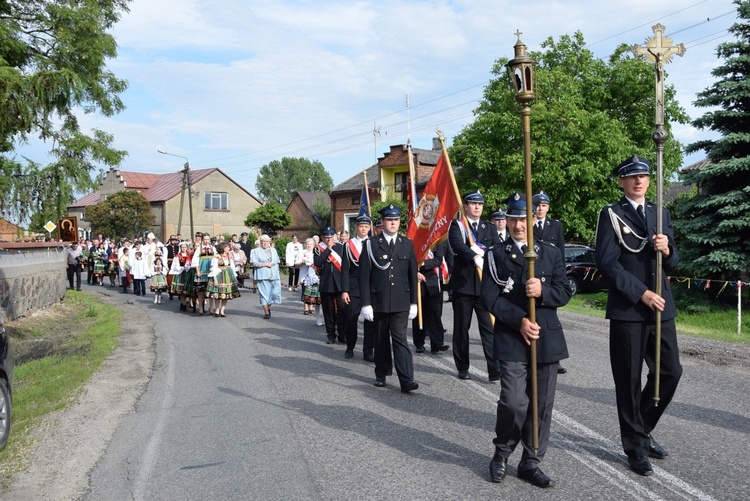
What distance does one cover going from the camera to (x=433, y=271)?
9.38 m

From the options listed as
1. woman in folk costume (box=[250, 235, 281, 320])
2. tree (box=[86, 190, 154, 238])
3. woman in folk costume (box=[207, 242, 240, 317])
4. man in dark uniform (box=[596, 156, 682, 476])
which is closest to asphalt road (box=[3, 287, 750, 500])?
man in dark uniform (box=[596, 156, 682, 476])

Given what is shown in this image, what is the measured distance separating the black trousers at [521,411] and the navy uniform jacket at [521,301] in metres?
0.09

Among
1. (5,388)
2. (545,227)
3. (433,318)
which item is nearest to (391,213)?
(545,227)

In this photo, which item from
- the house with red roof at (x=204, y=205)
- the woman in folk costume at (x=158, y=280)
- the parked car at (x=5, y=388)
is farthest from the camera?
the house with red roof at (x=204, y=205)

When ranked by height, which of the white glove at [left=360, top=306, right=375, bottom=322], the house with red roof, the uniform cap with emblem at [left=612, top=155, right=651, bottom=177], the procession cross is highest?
the house with red roof

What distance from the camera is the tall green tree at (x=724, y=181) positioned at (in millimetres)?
14086

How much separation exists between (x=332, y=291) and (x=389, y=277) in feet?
13.3

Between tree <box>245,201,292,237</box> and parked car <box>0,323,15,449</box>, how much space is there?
180 feet

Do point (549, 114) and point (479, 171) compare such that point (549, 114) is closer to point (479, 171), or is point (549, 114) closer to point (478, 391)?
point (479, 171)

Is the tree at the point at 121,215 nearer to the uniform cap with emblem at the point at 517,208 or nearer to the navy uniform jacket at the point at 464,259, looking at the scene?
the navy uniform jacket at the point at 464,259

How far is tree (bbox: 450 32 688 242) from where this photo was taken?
2842cm

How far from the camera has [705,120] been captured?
48.8 ft

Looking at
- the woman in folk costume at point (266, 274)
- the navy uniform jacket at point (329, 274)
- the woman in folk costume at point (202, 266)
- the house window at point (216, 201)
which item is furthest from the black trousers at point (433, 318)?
the house window at point (216, 201)

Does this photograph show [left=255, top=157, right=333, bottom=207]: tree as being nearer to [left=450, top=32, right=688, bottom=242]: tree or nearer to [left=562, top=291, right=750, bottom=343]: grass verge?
[left=450, top=32, right=688, bottom=242]: tree
